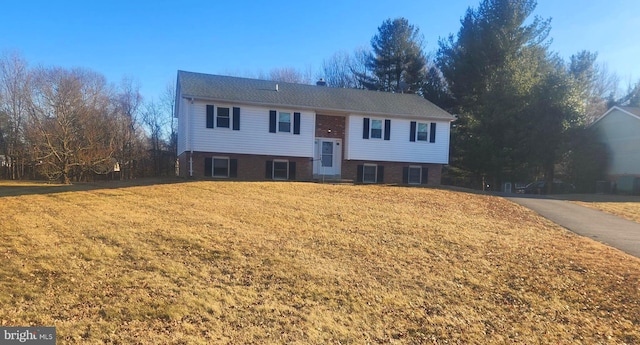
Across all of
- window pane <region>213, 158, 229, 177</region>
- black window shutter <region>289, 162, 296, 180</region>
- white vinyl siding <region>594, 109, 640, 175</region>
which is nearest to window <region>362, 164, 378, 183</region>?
black window shutter <region>289, 162, 296, 180</region>

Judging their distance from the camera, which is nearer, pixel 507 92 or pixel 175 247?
pixel 175 247

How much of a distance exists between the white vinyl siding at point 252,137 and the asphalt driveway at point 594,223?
33.7 feet

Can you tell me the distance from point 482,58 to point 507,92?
15.7 ft

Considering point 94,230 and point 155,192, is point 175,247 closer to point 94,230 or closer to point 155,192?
point 94,230

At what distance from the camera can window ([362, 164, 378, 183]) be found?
70.4 ft

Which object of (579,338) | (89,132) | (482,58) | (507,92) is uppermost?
(482,58)

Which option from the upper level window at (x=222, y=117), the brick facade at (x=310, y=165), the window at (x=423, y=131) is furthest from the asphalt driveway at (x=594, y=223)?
the upper level window at (x=222, y=117)

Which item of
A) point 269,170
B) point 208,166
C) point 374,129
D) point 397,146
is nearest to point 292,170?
point 269,170

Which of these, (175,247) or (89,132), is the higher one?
(89,132)

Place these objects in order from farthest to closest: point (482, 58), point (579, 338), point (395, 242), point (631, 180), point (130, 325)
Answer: point (482, 58) < point (631, 180) < point (395, 242) < point (579, 338) < point (130, 325)

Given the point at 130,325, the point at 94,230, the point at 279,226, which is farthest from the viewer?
the point at 279,226

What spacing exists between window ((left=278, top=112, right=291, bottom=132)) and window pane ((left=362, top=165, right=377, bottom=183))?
16.2ft

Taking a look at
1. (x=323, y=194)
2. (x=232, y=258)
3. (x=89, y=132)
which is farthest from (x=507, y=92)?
(x=89, y=132)

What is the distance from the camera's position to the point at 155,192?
42.2 ft
